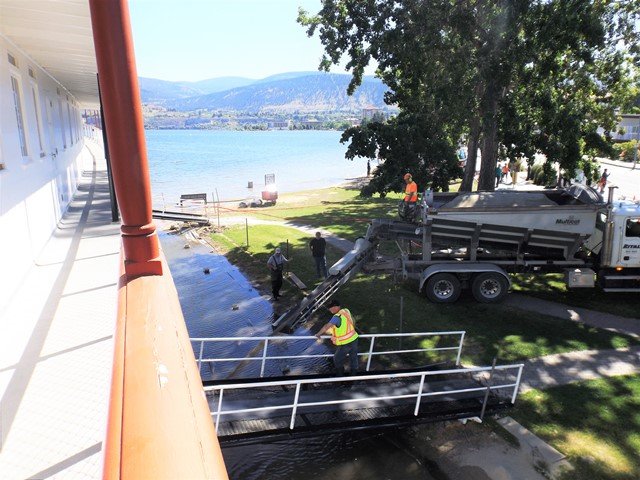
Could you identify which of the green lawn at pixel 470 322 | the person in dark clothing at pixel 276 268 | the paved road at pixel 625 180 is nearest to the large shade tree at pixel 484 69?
the green lawn at pixel 470 322

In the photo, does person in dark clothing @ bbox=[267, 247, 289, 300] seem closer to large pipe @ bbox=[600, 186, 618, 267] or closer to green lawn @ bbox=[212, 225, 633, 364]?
green lawn @ bbox=[212, 225, 633, 364]

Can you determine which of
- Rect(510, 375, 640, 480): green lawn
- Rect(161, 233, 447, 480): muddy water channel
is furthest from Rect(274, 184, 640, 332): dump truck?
Rect(510, 375, 640, 480): green lawn

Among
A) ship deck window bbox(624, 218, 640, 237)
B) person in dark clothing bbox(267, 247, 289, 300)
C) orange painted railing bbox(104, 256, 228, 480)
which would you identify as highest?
orange painted railing bbox(104, 256, 228, 480)

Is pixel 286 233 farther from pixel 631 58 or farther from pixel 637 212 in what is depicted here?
pixel 631 58

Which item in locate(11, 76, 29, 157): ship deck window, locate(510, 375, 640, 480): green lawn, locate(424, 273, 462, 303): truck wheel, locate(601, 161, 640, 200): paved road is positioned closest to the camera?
locate(510, 375, 640, 480): green lawn

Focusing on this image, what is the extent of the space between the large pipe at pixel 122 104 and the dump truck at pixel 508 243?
28.3 feet

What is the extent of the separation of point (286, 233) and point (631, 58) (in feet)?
53.5

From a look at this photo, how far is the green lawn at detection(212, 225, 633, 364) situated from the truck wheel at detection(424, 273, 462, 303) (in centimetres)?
23

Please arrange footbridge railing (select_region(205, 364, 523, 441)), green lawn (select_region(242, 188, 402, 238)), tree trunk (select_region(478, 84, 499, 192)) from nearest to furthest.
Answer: footbridge railing (select_region(205, 364, 523, 441))
tree trunk (select_region(478, 84, 499, 192))
green lawn (select_region(242, 188, 402, 238))

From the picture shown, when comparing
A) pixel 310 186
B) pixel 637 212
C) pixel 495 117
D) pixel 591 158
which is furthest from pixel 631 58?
pixel 310 186

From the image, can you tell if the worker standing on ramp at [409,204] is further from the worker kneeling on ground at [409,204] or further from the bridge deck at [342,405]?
the bridge deck at [342,405]

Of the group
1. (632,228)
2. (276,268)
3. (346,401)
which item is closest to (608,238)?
(632,228)

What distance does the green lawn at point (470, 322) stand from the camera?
406 inches

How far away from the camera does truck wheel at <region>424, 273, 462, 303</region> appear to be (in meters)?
12.7
